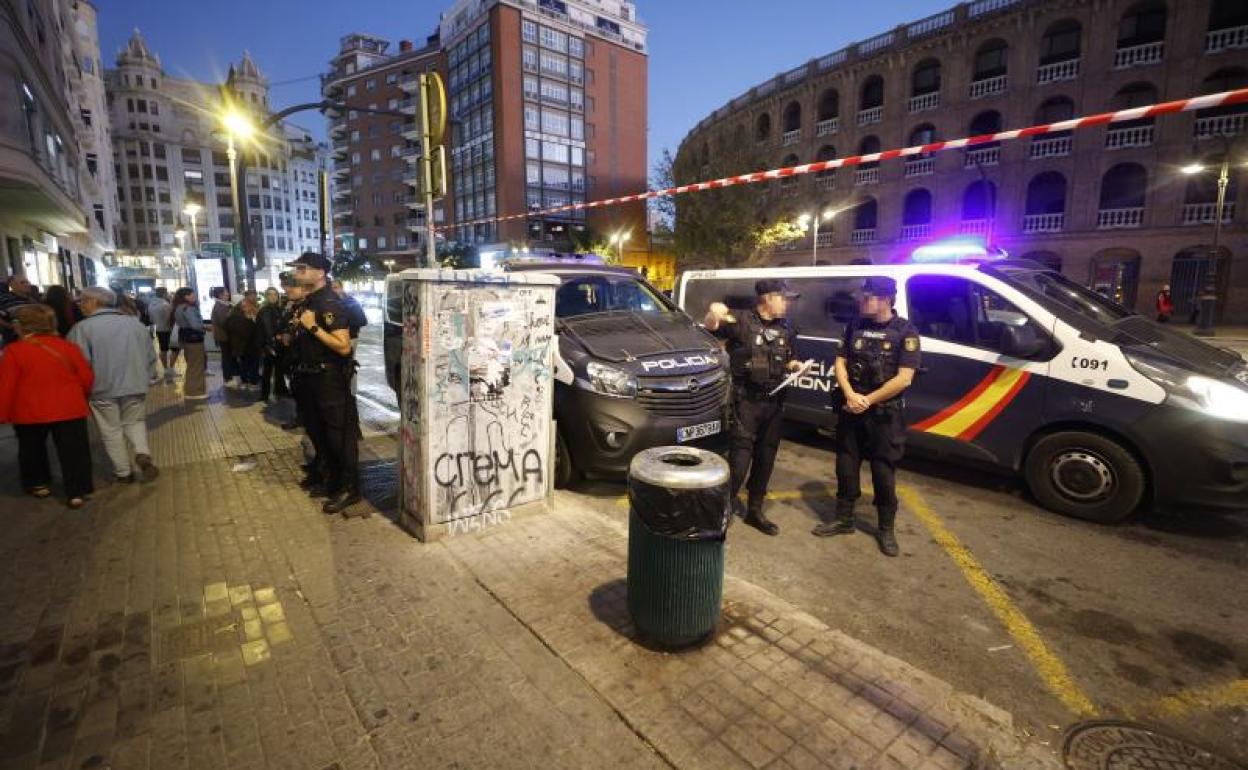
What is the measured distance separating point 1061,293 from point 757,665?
462 cm

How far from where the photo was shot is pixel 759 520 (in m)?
4.65

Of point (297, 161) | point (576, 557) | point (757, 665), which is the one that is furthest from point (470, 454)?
point (297, 161)

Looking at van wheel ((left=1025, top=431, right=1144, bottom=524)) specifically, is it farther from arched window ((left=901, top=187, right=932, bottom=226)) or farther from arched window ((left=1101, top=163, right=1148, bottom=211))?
arched window ((left=901, top=187, right=932, bottom=226))

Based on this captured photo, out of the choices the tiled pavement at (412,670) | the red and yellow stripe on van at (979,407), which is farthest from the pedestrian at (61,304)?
the red and yellow stripe on van at (979,407)

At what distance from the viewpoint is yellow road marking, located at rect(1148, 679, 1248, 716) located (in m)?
2.75

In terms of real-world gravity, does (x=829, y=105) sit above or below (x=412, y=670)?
above

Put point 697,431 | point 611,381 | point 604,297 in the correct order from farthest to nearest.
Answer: point 604,297 < point 697,431 < point 611,381

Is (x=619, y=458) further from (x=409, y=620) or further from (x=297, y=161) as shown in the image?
(x=297, y=161)

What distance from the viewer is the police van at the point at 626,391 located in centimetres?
487

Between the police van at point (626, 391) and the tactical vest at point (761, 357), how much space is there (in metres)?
0.67

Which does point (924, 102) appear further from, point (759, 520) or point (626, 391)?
point (759, 520)

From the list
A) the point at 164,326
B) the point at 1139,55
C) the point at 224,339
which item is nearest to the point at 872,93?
the point at 1139,55

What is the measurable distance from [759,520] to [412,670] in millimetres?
Answer: 2741

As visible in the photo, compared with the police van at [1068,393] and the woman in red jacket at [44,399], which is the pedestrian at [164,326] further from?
the police van at [1068,393]
